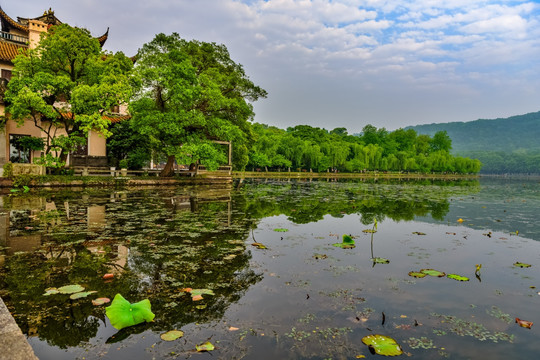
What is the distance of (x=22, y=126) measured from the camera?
20219mm

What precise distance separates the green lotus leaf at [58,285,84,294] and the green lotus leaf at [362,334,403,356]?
9.27 feet

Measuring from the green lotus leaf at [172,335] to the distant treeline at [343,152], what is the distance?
83.4ft

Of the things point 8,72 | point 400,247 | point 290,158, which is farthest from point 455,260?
point 290,158

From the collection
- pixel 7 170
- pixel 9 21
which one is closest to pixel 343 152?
pixel 9 21

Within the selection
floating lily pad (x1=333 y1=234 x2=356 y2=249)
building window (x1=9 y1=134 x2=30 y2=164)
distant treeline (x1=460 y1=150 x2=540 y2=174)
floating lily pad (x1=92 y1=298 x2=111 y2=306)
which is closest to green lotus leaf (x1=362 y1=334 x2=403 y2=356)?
floating lily pad (x1=92 y1=298 x2=111 y2=306)

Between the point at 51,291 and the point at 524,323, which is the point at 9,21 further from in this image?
the point at 524,323

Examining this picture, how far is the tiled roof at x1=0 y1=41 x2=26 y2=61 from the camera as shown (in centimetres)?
2183

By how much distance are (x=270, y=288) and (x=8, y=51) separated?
2810 centimetres

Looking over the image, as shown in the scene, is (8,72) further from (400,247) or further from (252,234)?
(400,247)

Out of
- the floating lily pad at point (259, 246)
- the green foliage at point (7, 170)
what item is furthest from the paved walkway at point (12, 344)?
the green foliage at point (7, 170)

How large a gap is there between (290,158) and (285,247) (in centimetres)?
5108

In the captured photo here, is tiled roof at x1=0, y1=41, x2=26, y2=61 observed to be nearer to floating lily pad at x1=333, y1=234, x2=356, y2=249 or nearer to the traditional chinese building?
the traditional chinese building

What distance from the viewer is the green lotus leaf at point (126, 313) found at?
257cm

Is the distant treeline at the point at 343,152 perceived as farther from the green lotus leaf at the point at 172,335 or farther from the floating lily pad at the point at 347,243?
the green lotus leaf at the point at 172,335
